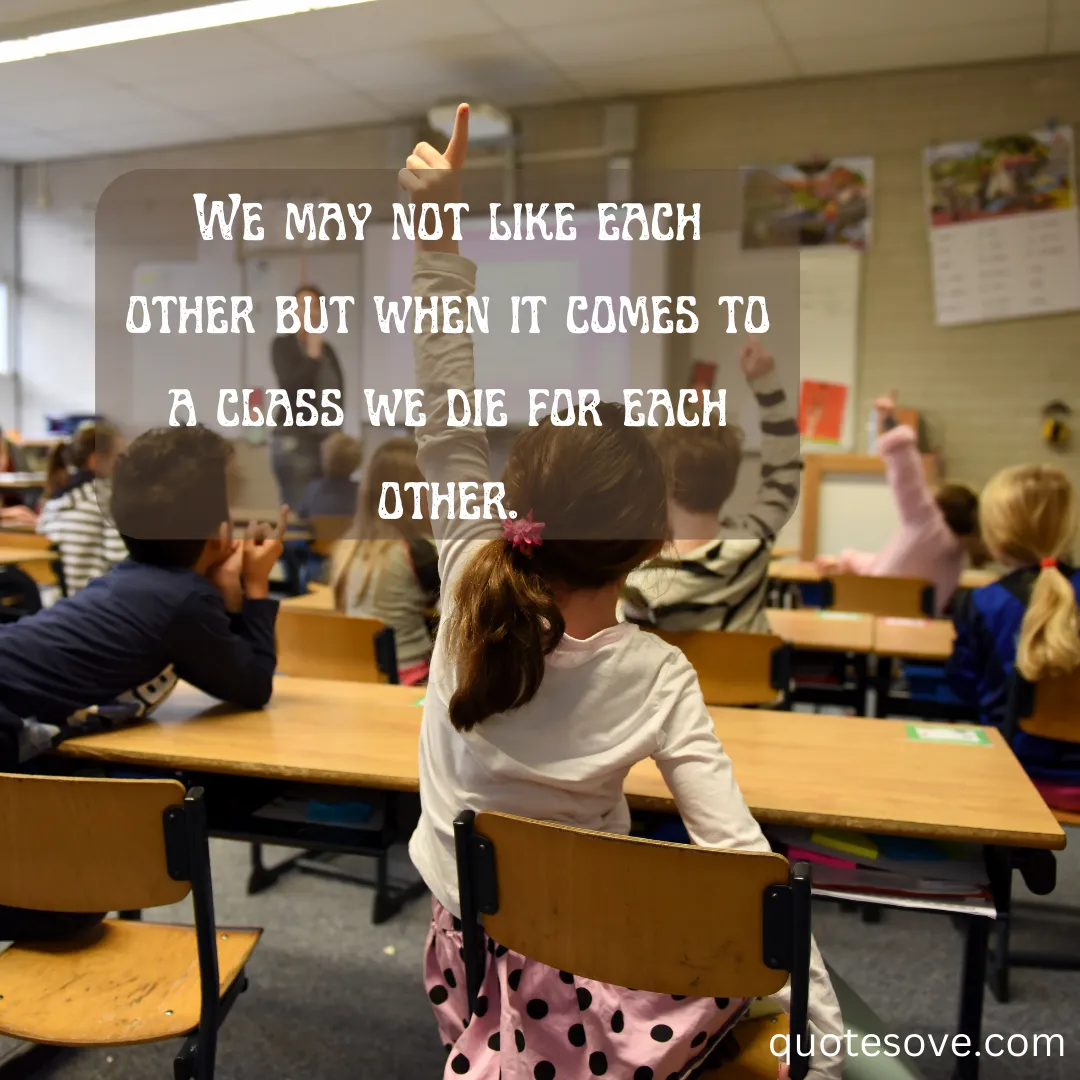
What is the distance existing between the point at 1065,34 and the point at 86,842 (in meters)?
5.40

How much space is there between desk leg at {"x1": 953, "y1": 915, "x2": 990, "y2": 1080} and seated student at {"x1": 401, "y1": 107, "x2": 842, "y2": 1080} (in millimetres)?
528

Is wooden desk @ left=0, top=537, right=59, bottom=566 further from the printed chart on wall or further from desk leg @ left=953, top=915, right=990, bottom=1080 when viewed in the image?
the printed chart on wall

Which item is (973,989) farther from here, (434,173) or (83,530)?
(83,530)

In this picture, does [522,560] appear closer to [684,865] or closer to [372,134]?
[684,865]

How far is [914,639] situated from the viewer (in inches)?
105

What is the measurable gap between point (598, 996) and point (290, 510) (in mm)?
954

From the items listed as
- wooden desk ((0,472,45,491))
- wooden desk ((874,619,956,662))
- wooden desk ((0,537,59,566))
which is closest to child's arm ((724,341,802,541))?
wooden desk ((874,619,956,662))

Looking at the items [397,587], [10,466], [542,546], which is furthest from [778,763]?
[10,466]

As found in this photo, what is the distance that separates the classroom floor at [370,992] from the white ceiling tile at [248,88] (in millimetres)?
4567

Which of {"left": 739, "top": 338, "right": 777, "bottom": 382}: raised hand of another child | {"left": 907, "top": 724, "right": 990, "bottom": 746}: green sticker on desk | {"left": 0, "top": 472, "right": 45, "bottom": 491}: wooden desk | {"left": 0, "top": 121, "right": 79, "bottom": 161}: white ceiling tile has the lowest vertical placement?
{"left": 907, "top": 724, "right": 990, "bottom": 746}: green sticker on desk

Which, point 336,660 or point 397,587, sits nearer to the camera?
point 336,660

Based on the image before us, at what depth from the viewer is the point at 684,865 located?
38.9 inches

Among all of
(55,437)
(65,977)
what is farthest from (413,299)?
(55,437)

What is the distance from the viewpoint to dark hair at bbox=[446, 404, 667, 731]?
106 cm
